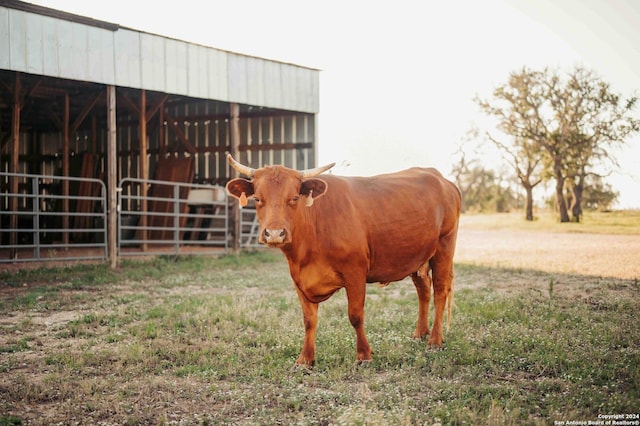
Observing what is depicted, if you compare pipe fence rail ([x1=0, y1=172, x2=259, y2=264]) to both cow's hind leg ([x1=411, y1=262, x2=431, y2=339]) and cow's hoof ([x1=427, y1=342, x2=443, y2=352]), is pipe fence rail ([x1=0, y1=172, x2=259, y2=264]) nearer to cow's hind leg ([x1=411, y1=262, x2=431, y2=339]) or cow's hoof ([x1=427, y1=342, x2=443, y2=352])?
cow's hind leg ([x1=411, y1=262, x2=431, y2=339])

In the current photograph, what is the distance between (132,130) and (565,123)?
68.9 ft

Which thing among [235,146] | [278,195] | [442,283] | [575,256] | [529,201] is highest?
[235,146]

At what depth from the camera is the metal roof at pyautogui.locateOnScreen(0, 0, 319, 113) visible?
517 inches

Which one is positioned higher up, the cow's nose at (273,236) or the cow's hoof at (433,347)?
the cow's nose at (273,236)

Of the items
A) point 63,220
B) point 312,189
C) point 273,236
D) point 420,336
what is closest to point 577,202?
point 63,220

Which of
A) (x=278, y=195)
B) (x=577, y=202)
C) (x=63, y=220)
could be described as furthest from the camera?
(x=577, y=202)

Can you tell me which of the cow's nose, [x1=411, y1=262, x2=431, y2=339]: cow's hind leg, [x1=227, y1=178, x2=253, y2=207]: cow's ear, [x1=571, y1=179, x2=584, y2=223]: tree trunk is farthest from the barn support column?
[x1=571, y1=179, x2=584, y2=223]: tree trunk

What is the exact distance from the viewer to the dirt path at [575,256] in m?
13.7

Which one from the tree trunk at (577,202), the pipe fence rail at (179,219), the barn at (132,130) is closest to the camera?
the barn at (132,130)

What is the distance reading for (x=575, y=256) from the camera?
674 inches

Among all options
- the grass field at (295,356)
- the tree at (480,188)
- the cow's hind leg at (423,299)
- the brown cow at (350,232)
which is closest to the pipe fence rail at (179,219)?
the grass field at (295,356)

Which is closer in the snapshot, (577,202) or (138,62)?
(138,62)

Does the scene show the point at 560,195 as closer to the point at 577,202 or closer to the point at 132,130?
the point at 577,202

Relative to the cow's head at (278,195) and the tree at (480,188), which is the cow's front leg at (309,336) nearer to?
the cow's head at (278,195)
